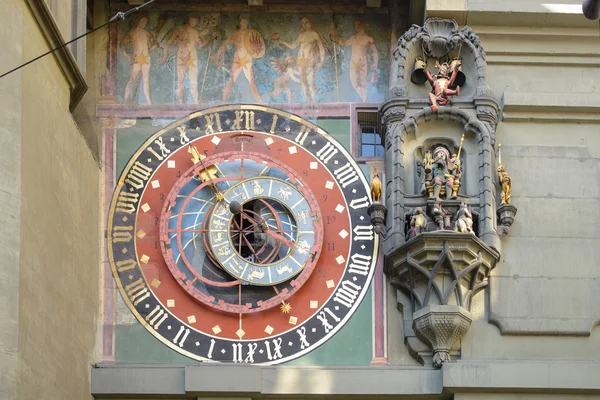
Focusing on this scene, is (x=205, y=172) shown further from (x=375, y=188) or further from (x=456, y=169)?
(x=456, y=169)

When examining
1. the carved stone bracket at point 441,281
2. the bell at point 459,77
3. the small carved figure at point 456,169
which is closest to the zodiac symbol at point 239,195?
the carved stone bracket at point 441,281

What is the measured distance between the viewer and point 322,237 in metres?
16.6

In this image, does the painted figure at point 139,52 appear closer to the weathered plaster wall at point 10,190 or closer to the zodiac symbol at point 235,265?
the zodiac symbol at point 235,265

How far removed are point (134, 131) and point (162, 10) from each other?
1548 mm

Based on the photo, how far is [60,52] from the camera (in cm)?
1544

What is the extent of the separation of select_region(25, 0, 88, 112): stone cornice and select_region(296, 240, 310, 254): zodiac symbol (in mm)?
2823

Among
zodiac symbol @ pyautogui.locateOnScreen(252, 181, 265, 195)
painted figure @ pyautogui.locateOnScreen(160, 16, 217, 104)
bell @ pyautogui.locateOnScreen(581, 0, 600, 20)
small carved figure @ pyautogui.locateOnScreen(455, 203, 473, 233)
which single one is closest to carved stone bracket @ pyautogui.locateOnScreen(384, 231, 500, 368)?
small carved figure @ pyautogui.locateOnScreen(455, 203, 473, 233)

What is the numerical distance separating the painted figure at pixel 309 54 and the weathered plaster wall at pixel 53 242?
103 inches

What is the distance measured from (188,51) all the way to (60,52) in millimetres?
2432

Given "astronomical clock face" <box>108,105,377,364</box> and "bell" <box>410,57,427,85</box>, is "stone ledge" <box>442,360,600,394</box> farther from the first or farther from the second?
"bell" <box>410,57,427,85</box>

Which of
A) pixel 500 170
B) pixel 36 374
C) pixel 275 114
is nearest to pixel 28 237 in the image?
pixel 36 374

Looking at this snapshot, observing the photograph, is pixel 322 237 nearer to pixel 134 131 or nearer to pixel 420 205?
pixel 420 205

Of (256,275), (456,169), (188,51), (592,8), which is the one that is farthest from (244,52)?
(592,8)

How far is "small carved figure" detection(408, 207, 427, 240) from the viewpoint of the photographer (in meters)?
16.2
